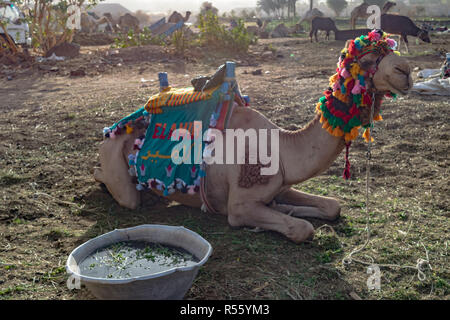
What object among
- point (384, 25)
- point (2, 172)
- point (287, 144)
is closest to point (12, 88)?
point (2, 172)

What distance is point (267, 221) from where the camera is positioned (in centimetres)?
353

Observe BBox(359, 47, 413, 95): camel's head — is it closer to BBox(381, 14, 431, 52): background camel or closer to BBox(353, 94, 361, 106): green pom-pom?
BBox(353, 94, 361, 106): green pom-pom

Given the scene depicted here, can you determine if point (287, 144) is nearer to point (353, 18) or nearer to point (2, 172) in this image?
point (2, 172)

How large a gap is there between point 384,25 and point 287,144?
1388 centimetres

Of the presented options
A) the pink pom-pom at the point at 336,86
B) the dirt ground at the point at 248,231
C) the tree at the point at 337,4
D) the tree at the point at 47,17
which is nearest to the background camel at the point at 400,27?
the dirt ground at the point at 248,231

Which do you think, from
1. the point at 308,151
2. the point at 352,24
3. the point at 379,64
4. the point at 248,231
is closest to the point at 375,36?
the point at 379,64

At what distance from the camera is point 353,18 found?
21.5 meters

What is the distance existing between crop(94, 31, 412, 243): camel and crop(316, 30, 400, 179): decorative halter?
0.03 metres

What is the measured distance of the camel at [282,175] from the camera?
10.2 feet

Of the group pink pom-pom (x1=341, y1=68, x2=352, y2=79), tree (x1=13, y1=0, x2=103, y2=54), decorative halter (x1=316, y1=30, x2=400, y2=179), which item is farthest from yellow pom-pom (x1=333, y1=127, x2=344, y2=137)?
tree (x1=13, y1=0, x2=103, y2=54)

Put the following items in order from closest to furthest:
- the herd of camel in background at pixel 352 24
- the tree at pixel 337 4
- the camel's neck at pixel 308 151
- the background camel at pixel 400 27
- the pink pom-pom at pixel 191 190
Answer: the camel's neck at pixel 308 151, the pink pom-pom at pixel 191 190, the background camel at pixel 400 27, the herd of camel in background at pixel 352 24, the tree at pixel 337 4

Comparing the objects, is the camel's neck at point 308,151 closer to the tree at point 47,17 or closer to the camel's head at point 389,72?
the camel's head at point 389,72

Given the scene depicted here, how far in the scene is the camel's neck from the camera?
3359 mm

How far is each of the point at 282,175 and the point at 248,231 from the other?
0.47 m
